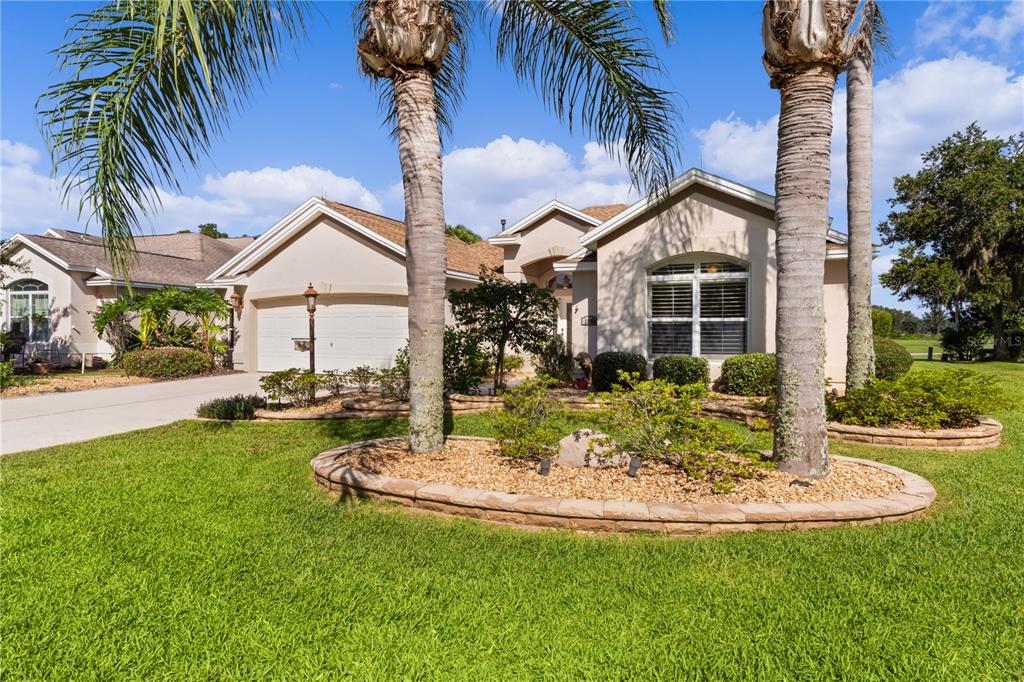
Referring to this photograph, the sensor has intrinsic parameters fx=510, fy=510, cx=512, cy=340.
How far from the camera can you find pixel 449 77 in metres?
7.65

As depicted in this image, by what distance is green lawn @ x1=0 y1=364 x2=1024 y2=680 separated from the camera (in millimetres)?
2666

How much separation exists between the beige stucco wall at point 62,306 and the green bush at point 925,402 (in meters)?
24.7

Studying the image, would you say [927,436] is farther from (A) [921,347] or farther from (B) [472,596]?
(A) [921,347]

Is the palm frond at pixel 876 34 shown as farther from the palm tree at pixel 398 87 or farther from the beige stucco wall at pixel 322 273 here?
the beige stucco wall at pixel 322 273

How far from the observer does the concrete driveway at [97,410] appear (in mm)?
8367

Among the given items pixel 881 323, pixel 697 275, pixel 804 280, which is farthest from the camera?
pixel 881 323

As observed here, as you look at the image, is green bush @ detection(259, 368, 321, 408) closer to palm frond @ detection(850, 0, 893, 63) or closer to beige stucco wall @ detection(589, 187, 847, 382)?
beige stucco wall @ detection(589, 187, 847, 382)

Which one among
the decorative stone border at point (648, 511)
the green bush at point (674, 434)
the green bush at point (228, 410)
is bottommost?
the decorative stone border at point (648, 511)

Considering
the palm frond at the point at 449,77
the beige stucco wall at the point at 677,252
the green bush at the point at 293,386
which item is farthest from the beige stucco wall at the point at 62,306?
the beige stucco wall at the point at 677,252

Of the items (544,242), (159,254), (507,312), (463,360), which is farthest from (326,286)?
(159,254)

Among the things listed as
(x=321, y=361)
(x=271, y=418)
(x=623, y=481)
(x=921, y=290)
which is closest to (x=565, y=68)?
(x=623, y=481)

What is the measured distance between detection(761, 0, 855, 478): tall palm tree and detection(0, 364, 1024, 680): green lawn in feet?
3.99

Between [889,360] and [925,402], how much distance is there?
5.70 metres

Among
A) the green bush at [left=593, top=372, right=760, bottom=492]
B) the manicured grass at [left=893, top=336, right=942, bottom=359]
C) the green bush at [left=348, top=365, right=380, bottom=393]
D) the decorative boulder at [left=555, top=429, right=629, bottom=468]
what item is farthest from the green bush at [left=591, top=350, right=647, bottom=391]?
the manicured grass at [left=893, top=336, right=942, bottom=359]
